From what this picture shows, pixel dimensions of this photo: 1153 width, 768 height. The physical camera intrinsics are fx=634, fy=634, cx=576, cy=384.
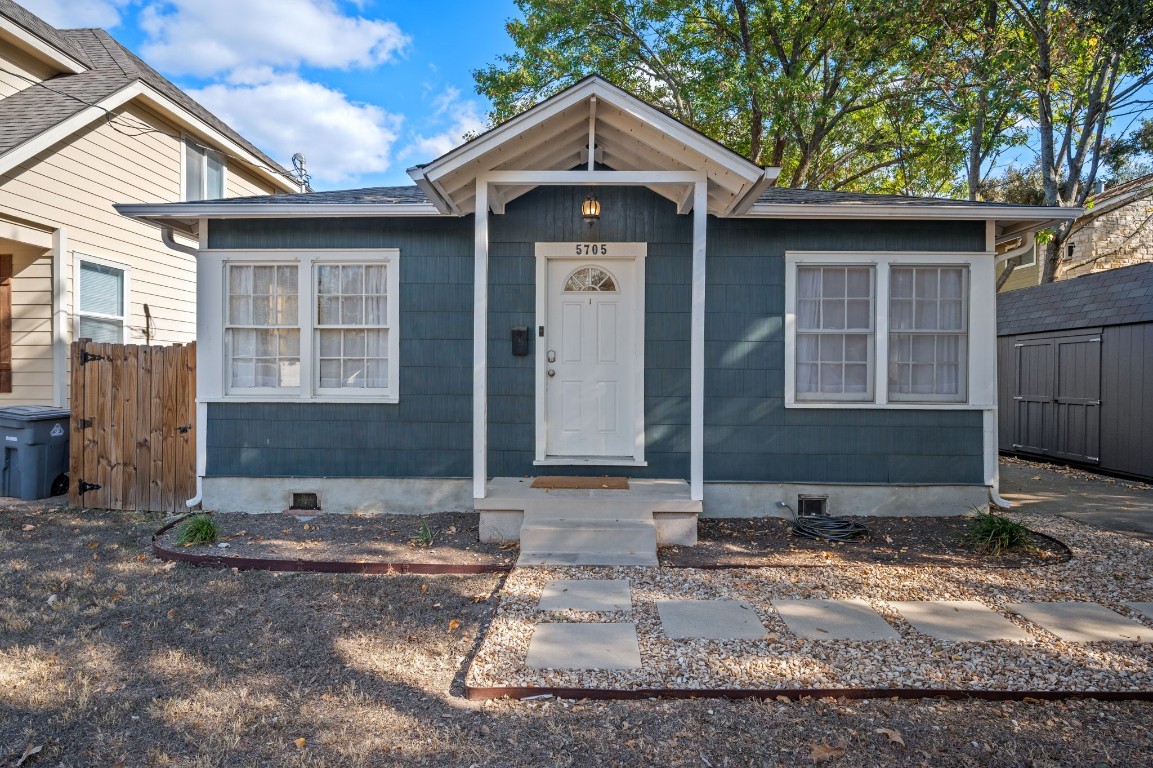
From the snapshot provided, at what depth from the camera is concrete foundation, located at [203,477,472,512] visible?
5.94 meters

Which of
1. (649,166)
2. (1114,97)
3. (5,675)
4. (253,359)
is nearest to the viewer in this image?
(5,675)

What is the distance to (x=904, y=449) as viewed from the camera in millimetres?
5898

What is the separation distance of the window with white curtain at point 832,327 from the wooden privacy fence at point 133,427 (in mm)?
5857

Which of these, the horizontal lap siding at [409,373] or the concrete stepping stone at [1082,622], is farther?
the horizontal lap siding at [409,373]

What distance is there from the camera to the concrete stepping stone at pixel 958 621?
3375mm

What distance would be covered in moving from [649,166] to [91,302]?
23.4 ft

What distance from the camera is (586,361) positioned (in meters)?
5.98

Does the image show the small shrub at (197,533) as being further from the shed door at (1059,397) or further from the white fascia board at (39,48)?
the shed door at (1059,397)

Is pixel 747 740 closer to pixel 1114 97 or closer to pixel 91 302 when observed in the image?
pixel 91 302

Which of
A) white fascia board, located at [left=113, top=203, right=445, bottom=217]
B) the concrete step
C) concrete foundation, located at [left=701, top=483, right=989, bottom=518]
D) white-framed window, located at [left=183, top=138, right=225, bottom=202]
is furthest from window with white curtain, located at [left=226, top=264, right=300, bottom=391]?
white-framed window, located at [left=183, top=138, right=225, bottom=202]

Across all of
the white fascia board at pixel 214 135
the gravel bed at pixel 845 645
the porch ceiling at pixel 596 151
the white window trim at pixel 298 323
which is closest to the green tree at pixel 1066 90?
the porch ceiling at pixel 596 151

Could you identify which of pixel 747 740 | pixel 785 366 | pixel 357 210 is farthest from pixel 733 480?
pixel 357 210

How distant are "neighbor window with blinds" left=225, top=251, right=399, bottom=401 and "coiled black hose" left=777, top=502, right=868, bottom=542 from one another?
12.7ft

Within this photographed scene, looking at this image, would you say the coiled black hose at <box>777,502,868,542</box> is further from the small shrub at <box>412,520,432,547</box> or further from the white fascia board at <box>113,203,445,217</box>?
the white fascia board at <box>113,203,445,217</box>
